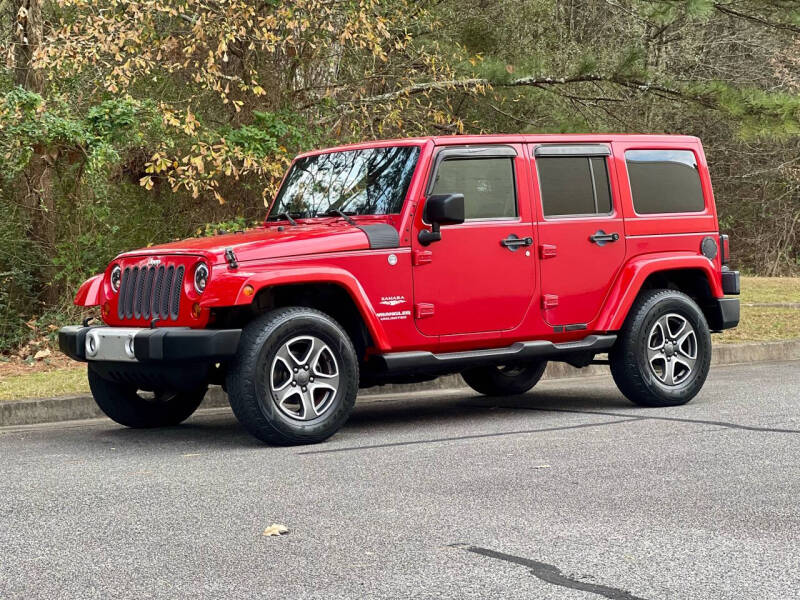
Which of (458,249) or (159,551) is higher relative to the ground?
(458,249)

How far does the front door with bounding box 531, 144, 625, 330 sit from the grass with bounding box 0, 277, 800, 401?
3975 millimetres

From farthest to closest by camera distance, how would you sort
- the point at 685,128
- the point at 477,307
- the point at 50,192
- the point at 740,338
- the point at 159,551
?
the point at 685,128
the point at 50,192
the point at 740,338
the point at 477,307
the point at 159,551

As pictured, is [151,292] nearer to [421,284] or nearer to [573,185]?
[421,284]

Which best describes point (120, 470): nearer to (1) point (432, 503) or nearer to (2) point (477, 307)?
(1) point (432, 503)

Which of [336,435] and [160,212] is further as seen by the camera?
[160,212]

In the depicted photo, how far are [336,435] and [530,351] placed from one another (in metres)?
1.55

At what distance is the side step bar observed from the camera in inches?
331

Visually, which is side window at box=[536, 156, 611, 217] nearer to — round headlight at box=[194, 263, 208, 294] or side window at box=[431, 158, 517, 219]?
side window at box=[431, 158, 517, 219]

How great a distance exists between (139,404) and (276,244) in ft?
6.51

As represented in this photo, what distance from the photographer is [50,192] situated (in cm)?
1555

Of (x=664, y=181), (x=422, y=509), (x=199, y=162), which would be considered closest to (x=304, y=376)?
(x=422, y=509)

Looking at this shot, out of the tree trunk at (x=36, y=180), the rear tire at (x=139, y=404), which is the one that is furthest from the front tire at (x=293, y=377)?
the tree trunk at (x=36, y=180)

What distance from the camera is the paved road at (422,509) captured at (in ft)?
15.3

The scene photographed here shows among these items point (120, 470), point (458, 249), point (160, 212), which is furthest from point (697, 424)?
point (160, 212)
